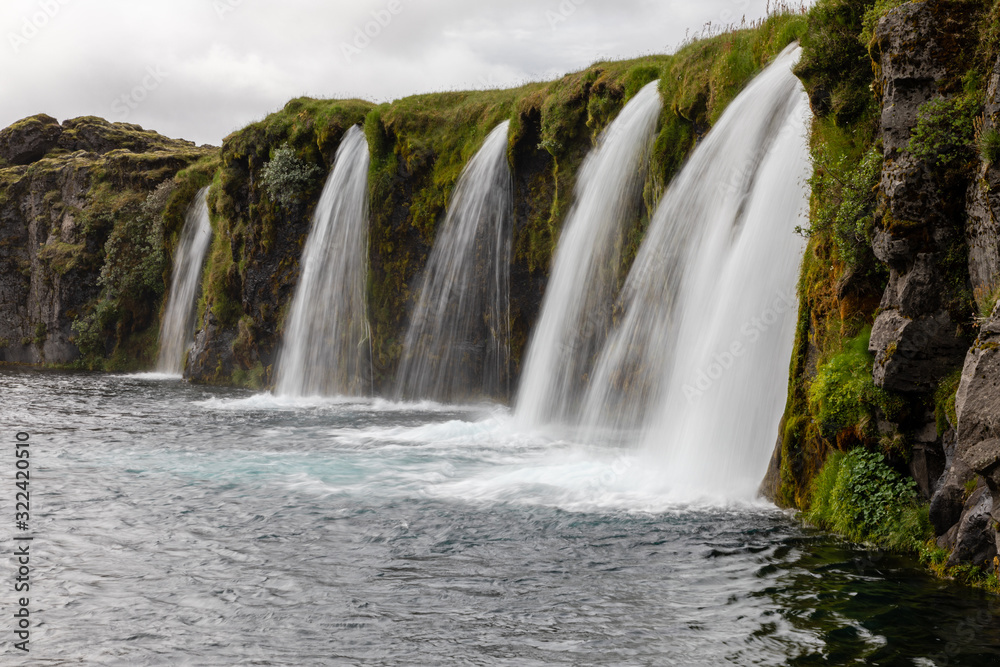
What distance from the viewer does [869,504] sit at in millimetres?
8758

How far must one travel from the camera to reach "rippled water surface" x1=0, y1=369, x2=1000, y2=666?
6.27 meters

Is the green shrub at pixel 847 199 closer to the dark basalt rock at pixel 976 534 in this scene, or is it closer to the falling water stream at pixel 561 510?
the falling water stream at pixel 561 510

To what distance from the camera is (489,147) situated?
23984 mm

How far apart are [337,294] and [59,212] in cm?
2620

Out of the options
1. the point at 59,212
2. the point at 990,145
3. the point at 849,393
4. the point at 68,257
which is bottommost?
the point at 849,393

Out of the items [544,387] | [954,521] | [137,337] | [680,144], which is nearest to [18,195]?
[137,337]

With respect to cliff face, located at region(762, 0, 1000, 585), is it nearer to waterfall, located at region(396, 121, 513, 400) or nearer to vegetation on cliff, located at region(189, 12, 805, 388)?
vegetation on cliff, located at region(189, 12, 805, 388)

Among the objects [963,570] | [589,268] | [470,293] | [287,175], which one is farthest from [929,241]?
[287,175]

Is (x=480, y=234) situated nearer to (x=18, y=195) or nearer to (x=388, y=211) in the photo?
(x=388, y=211)

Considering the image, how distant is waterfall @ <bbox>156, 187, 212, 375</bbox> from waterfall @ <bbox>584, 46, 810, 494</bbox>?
27211 mm

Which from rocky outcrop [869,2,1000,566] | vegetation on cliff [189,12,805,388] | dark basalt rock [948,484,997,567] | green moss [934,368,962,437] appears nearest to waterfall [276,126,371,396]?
vegetation on cliff [189,12,805,388]

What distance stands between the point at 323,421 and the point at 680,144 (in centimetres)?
1144

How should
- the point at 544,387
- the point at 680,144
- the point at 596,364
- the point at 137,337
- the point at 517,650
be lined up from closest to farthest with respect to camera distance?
the point at 517,650 < the point at 680,144 < the point at 596,364 < the point at 544,387 < the point at 137,337

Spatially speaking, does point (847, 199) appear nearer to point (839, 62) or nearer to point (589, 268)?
point (839, 62)
